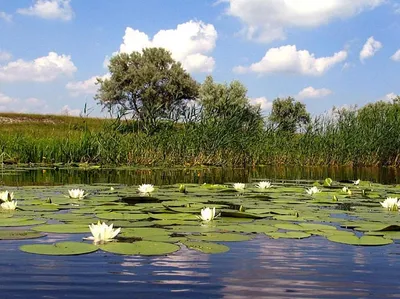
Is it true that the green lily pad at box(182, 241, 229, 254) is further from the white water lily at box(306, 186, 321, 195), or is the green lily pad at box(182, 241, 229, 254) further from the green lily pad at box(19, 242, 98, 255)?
the white water lily at box(306, 186, 321, 195)

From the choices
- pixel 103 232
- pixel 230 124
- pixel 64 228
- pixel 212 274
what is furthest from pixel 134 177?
pixel 212 274

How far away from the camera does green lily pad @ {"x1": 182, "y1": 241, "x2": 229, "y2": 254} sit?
2.41m

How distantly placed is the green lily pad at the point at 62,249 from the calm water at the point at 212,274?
4 cm

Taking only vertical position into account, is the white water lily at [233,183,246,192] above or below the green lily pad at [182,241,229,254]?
above

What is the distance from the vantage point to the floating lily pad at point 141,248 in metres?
2.31

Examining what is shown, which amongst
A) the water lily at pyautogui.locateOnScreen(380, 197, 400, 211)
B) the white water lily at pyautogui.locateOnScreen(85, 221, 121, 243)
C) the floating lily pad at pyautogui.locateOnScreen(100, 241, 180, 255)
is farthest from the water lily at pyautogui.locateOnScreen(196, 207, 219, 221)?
the water lily at pyautogui.locateOnScreen(380, 197, 400, 211)

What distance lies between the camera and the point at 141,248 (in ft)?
7.79

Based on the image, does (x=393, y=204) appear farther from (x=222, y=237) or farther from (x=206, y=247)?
(x=206, y=247)

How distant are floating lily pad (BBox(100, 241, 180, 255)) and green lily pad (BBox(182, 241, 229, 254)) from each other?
0.36 feet

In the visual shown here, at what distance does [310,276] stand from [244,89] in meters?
43.2

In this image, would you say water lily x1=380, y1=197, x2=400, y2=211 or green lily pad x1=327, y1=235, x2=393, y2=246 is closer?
green lily pad x1=327, y1=235, x2=393, y2=246

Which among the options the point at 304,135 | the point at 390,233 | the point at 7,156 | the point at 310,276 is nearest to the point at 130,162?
the point at 7,156

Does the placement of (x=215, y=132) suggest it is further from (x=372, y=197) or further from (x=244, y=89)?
(x=244, y=89)

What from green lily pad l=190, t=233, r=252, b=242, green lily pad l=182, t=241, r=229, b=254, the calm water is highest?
green lily pad l=190, t=233, r=252, b=242
